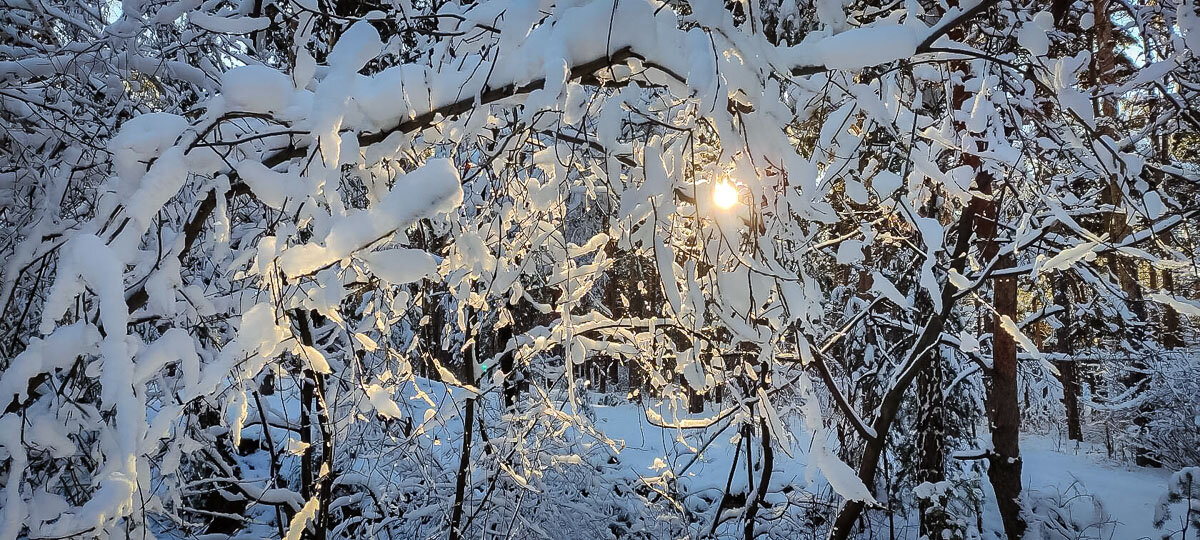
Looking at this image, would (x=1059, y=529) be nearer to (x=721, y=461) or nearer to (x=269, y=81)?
(x=721, y=461)

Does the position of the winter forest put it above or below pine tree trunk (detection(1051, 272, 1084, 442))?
below

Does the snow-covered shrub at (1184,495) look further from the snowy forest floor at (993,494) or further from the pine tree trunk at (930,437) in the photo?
the pine tree trunk at (930,437)

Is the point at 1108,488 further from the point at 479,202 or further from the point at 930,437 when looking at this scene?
the point at 479,202

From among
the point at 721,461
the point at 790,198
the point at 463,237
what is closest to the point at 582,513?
the point at 721,461

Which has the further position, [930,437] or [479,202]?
[930,437]

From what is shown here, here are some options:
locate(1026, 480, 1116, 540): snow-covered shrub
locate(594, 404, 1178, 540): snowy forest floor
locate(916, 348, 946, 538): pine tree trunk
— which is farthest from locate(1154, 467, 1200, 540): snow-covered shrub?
locate(916, 348, 946, 538): pine tree trunk

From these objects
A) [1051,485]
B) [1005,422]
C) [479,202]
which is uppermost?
[479,202]

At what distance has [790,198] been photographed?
44.9 inches

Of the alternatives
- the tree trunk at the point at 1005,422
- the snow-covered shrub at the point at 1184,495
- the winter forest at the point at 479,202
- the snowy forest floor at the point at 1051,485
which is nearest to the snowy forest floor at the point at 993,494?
the snowy forest floor at the point at 1051,485

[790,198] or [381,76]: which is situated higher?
[381,76]

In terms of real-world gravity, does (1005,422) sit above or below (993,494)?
above

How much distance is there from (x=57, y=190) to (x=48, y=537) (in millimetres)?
1409

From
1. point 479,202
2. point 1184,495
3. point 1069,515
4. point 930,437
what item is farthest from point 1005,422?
point 479,202

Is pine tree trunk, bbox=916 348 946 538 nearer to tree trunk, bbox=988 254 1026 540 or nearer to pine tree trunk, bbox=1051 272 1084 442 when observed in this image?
tree trunk, bbox=988 254 1026 540
